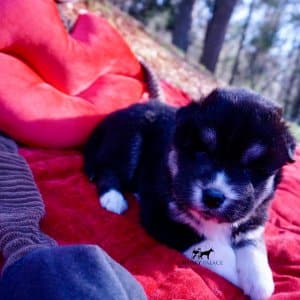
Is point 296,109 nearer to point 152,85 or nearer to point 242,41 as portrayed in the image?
point 242,41

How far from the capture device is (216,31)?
13.9m

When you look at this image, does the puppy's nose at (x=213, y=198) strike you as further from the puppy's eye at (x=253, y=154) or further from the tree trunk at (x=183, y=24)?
the tree trunk at (x=183, y=24)

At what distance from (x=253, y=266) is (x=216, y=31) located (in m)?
12.0

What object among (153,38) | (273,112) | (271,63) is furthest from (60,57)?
(271,63)

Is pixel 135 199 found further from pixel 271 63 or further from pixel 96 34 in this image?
pixel 271 63

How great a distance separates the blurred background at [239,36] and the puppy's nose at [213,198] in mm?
8621

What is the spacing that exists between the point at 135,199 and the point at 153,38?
7235mm

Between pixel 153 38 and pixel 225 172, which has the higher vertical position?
pixel 225 172

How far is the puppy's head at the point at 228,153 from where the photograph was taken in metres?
2.59

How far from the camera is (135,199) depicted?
12.1ft

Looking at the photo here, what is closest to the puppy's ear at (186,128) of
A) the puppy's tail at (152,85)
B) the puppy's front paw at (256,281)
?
the puppy's front paw at (256,281)

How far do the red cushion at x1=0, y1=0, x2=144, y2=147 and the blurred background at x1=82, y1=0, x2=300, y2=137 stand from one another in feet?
21.2

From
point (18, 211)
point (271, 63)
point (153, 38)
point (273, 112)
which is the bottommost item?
point (271, 63)

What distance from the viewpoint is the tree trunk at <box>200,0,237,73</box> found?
44.5 feet
